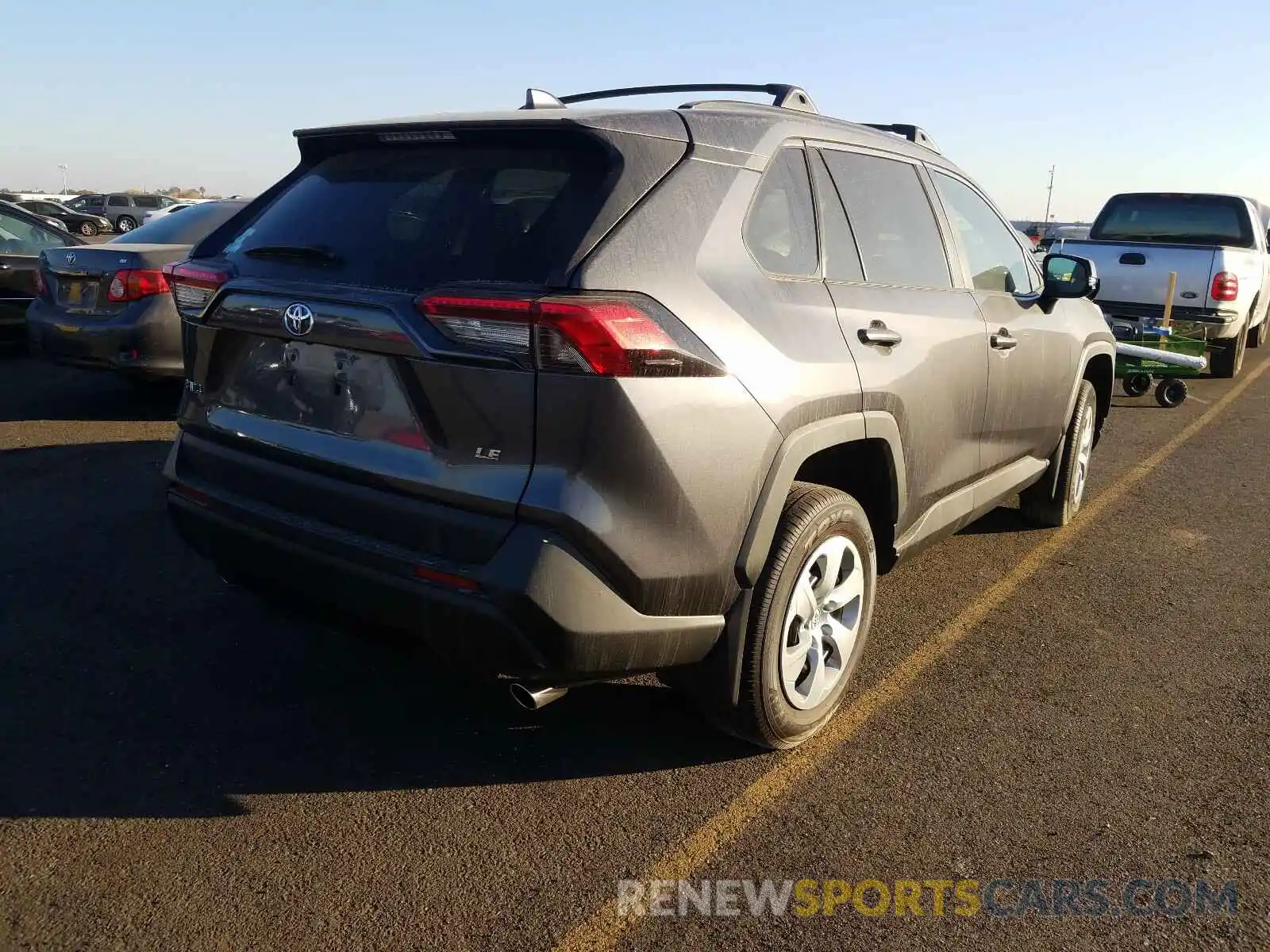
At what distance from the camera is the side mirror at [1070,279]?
4.75 metres

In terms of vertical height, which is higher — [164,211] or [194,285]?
[194,285]

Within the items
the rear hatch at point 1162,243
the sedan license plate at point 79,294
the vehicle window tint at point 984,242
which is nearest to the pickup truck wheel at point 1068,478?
the vehicle window tint at point 984,242

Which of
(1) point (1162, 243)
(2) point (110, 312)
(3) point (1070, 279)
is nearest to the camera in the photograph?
(3) point (1070, 279)

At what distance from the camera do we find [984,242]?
4.45m

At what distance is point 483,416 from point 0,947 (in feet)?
5.29

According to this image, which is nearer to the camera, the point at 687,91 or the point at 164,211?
the point at 687,91

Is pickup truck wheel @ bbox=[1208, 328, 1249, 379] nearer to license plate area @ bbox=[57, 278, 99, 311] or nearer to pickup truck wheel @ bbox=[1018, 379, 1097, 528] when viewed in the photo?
pickup truck wheel @ bbox=[1018, 379, 1097, 528]

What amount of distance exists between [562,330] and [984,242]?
275cm

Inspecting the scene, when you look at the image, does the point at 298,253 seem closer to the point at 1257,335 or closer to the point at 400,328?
the point at 400,328

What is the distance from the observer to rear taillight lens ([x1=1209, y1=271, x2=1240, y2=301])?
10.6m

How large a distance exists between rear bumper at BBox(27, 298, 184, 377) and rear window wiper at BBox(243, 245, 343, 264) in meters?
4.46

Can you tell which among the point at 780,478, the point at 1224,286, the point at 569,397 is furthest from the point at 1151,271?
the point at 569,397

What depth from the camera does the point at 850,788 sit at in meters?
3.06

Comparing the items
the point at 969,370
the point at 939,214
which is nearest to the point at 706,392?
the point at 969,370
